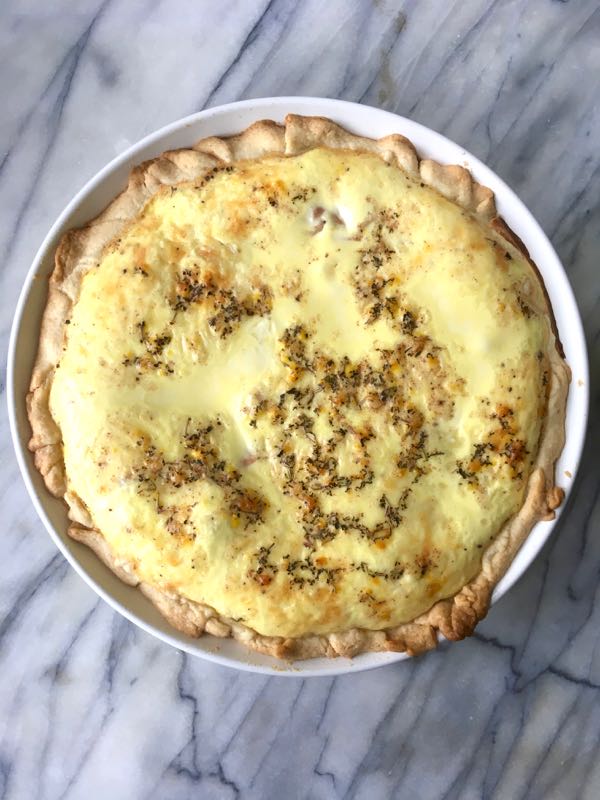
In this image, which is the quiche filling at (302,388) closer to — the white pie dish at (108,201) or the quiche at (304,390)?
the quiche at (304,390)

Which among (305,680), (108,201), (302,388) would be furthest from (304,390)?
(305,680)

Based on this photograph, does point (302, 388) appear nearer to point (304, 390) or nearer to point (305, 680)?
point (304, 390)

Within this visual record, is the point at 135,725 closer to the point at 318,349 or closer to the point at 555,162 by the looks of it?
the point at 318,349

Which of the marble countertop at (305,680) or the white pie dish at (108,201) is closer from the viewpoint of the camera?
the white pie dish at (108,201)

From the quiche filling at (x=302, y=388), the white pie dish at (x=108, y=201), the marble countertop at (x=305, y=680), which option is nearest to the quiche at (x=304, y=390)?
the quiche filling at (x=302, y=388)

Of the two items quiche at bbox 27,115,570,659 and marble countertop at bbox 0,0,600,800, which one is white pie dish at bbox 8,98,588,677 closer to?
quiche at bbox 27,115,570,659

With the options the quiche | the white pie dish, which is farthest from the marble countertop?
the quiche
